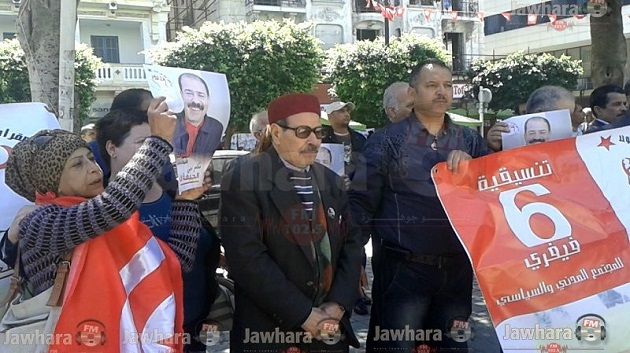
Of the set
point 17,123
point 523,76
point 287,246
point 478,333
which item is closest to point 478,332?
point 478,333

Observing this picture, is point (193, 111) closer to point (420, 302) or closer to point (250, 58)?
point (420, 302)

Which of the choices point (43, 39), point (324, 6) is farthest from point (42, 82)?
point (324, 6)

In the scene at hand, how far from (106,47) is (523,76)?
19480mm

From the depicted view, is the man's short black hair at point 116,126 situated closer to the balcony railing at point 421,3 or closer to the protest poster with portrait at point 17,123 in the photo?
the protest poster with portrait at point 17,123

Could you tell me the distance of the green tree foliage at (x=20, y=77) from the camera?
19.0 m

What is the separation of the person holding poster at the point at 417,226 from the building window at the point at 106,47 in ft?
90.5

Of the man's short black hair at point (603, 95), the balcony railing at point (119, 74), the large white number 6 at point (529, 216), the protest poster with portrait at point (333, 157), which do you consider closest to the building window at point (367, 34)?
the balcony railing at point (119, 74)

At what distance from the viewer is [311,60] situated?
2258cm

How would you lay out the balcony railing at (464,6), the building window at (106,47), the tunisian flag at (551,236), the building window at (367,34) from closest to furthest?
the tunisian flag at (551,236) → the building window at (106,47) → the building window at (367,34) → the balcony railing at (464,6)

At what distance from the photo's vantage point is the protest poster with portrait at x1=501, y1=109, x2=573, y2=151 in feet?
9.47

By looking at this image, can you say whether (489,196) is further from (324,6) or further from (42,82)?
(324,6)

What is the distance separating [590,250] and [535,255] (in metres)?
0.22

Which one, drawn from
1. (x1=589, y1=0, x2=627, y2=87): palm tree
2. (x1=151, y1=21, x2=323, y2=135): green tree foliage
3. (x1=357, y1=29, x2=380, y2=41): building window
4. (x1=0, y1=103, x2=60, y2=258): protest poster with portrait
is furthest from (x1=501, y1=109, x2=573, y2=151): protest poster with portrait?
(x1=357, y1=29, x2=380, y2=41): building window

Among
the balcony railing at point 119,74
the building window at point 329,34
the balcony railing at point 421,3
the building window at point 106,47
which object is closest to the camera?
the balcony railing at point 119,74
